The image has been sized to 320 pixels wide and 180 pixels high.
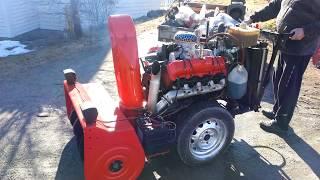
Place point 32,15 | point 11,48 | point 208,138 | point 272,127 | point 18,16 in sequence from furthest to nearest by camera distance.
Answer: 1. point 32,15
2. point 18,16
3. point 11,48
4. point 272,127
5. point 208,138

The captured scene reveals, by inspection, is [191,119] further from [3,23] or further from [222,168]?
[3,23]

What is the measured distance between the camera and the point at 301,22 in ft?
13.9

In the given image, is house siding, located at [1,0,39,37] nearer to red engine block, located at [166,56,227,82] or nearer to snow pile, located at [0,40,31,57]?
snow pile, located at [0,40,31,57]

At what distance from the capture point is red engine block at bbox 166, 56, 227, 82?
3.61 m

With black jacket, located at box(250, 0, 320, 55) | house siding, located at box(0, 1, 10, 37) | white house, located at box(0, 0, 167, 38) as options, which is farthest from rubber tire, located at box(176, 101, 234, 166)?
house siding, located at box(0, 1, 10, 37)

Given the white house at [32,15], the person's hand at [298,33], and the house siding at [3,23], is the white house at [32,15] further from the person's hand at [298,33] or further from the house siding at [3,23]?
the person's hand at [298,33]

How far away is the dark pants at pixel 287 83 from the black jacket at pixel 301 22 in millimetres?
127

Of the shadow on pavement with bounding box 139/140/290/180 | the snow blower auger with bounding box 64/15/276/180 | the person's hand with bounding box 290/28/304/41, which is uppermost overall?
the person's hand with bounding box 290/28/304/41

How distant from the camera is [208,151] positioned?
410 cm

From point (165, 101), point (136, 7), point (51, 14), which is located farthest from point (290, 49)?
point (136, 7)

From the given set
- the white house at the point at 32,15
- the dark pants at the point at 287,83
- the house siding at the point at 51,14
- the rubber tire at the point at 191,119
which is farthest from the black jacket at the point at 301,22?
the house siding at the point at 51,14

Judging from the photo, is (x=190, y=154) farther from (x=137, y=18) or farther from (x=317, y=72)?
(x=137, y=18)

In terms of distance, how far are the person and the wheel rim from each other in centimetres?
113

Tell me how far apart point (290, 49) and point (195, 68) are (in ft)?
4.72
